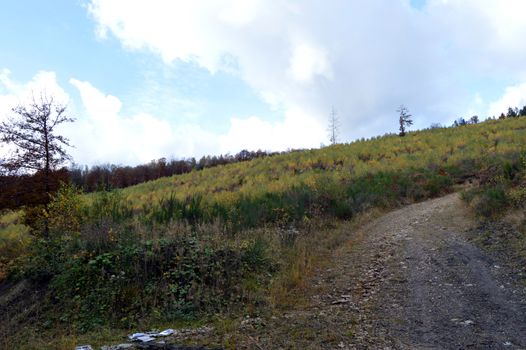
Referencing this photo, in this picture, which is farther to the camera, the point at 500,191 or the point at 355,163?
the point at 355,163

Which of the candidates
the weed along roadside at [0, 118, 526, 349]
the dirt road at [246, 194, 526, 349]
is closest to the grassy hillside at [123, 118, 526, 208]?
the weed along roadside at [0, 118, 526, 349]

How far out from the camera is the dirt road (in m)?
4.75

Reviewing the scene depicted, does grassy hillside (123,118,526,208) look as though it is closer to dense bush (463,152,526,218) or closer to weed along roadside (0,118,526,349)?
weed along roadside (0,118,526,349)

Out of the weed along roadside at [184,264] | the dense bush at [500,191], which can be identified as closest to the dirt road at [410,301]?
the weed along roadside at [184,264]

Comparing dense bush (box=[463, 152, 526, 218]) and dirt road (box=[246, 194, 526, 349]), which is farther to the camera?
dense bush (box=[463, 152, 526, 218])

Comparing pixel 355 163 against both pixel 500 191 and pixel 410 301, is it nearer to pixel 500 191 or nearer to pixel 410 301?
pixel 500 191

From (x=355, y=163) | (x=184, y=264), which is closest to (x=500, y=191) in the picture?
(x=184, y=264)

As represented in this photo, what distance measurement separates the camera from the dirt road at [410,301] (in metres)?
4.75

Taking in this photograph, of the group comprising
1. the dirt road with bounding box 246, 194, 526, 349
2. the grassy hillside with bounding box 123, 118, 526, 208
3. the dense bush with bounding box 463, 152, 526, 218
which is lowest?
the dirt road with bounding box 246, 194, 526, 349

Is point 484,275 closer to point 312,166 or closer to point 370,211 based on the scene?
point 370,211

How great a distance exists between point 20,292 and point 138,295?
2759 millimetres

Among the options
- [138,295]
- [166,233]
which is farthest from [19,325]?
[166,233]

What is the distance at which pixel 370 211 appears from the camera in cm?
1215

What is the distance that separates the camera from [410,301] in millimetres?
5922
